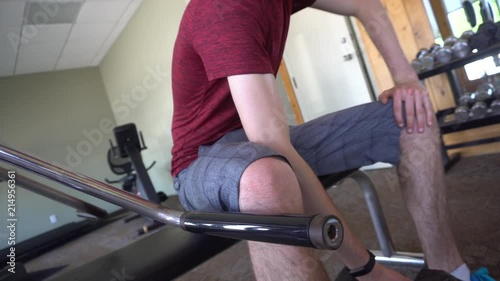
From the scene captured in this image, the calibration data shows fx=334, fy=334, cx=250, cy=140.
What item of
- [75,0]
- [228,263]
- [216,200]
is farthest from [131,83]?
[216,200]

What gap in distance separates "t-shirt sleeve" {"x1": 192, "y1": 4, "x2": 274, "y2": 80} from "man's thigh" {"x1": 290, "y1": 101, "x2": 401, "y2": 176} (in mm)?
377

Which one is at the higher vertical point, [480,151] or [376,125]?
[376,125]

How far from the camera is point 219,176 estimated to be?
0.64 meters

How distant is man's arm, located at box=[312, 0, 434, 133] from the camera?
93 cm

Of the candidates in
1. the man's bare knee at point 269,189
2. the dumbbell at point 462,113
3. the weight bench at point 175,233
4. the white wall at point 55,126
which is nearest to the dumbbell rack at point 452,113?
the dumbbell at point 462,113

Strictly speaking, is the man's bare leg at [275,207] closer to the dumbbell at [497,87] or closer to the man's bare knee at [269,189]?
the man's bare knee at [269,189]

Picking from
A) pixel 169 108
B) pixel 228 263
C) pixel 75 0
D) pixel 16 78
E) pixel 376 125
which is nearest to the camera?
pixel 376 125

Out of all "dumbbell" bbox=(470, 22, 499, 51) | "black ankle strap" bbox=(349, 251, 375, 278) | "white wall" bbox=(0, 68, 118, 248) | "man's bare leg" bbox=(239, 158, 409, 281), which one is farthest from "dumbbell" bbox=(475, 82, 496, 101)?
"white wall" bbox=(0, 68, 118, 248)

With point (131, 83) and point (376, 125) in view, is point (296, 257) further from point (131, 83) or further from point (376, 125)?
point (131, 83)

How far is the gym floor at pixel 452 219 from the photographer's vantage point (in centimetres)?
130

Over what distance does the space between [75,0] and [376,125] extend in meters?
4.07

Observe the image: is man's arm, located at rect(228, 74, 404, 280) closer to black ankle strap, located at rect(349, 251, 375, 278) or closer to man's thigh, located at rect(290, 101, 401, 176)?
black ankle strap, located at rect(349, 251, 375, 278)

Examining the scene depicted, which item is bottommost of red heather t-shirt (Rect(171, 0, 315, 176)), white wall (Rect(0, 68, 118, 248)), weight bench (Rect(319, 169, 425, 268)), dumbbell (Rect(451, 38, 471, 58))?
weight bench (Rect(319, 169, 425, 268))

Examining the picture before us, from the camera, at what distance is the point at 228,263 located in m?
1.88
